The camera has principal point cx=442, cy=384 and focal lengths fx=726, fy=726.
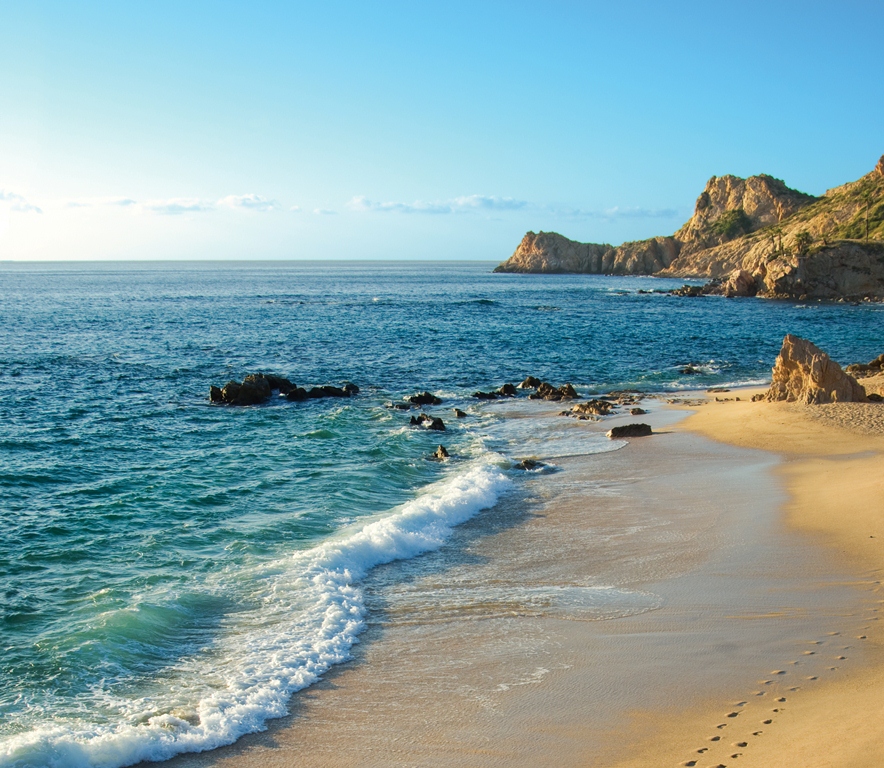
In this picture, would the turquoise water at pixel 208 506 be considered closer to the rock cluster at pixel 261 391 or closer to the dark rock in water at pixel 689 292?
the rock cluster at pixel 261 391

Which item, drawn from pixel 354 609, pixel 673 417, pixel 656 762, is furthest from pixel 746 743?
pixel 673 417

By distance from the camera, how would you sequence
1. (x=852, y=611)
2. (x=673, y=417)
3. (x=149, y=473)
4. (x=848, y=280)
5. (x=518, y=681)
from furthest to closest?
(x=848, y=280), (x=673, y=417), (x=149, y=473), (x=852, y=611), (x=518, y=681)

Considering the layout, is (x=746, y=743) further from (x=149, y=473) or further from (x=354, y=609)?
(x=149, y=473)

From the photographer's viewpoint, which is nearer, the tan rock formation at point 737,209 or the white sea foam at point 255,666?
the white sea foam at point 255,666

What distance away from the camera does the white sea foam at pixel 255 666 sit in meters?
7.55

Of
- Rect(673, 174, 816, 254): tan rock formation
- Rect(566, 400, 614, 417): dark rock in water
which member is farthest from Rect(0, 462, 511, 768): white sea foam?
Rect(673, 174, 816, 254): tan rock formation

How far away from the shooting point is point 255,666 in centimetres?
921

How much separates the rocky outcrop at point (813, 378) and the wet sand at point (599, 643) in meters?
9.34

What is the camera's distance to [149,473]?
1858cm

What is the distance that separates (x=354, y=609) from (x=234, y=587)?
A: 228cm

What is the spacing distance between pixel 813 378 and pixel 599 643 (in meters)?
18.0

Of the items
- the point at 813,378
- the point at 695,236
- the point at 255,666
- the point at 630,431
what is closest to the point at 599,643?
the point at 255,666

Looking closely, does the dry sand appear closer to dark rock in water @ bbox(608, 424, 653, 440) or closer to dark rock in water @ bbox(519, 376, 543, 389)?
dark rock in water @ bbox(608, 424, 653, 440)

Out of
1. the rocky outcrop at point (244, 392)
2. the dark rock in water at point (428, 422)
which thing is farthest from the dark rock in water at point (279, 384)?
the dark rock in water at point (428, 422)
